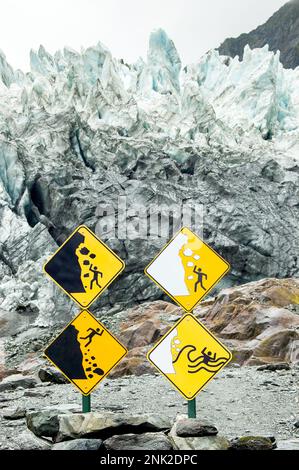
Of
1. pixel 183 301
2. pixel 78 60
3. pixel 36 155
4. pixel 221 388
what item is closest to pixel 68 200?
pixel 36 155

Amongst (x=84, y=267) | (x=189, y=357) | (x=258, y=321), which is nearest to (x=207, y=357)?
(x=189, y=357)

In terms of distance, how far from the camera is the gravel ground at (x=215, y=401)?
5.86 m

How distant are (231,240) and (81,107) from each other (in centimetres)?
2062

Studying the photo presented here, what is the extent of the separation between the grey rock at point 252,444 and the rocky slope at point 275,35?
148 metres

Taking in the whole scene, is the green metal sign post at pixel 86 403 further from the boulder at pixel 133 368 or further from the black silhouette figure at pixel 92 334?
the boulder at pixel 133 368

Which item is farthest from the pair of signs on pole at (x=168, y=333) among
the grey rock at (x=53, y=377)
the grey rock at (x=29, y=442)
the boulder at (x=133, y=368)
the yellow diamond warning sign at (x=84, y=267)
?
the boulder at (x=133, y=368)

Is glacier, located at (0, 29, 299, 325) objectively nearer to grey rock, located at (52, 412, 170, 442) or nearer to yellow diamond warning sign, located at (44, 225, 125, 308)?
grey rock, located at (52, 412, 170, 442)

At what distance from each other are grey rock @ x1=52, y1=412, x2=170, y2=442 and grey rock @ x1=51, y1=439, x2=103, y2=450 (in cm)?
16

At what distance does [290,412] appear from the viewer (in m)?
6.75

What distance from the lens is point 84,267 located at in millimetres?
4871

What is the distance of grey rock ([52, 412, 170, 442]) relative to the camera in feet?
15.5

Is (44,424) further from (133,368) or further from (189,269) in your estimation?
(133,368)

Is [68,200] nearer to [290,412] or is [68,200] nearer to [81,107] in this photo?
[81,107]

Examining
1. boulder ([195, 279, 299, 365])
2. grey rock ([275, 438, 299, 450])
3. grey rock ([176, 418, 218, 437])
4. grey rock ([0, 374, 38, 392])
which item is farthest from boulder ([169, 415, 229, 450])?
boulder ([195, 279, 299, 365])
